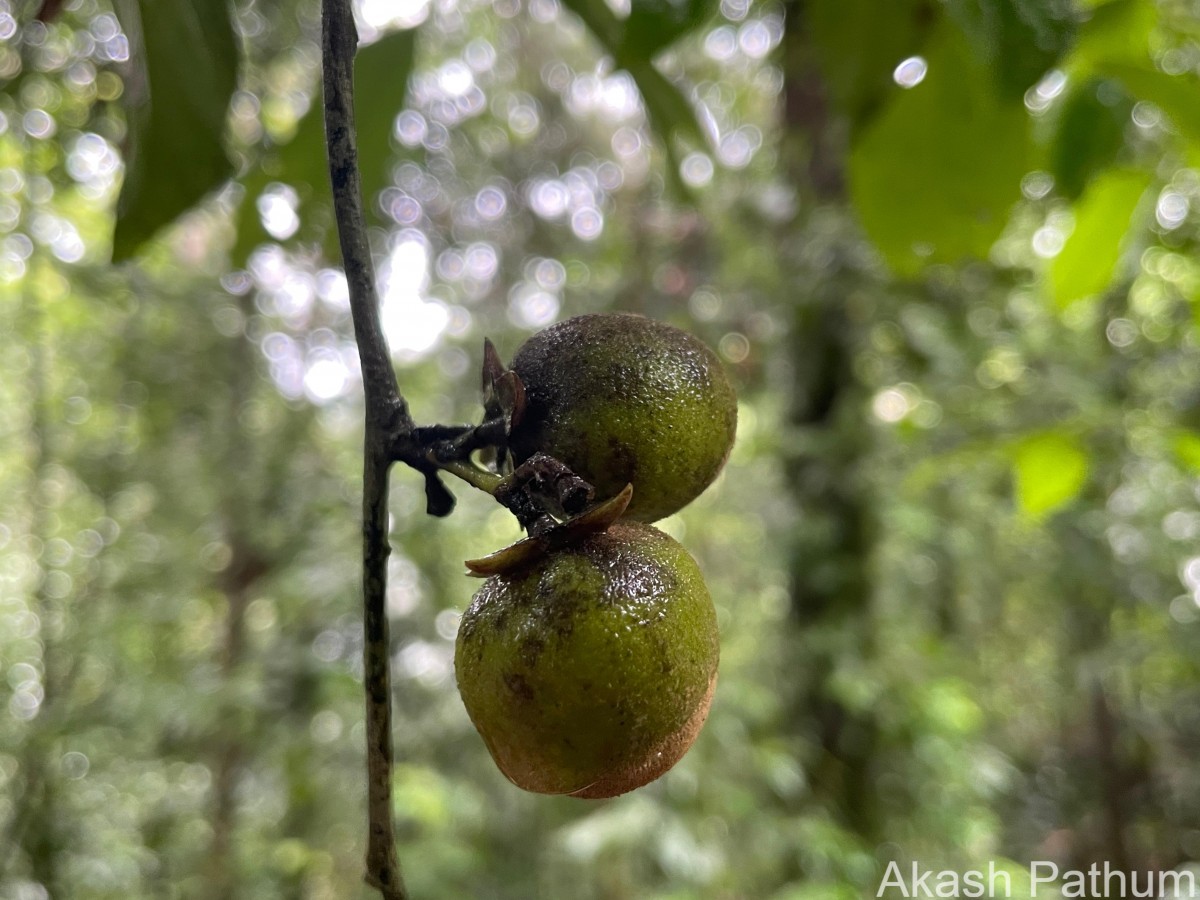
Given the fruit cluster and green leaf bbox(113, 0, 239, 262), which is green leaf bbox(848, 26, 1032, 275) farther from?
green leaf bbox(113, 0, 239, 262)

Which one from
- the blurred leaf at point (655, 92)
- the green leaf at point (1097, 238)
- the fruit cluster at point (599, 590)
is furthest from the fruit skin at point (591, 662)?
the green leaf at point (1097, 238)

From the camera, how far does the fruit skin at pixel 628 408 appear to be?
21.5 inches

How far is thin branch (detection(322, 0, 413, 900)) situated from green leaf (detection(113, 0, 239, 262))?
0.38 meters

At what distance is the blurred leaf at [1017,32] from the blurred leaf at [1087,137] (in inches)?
13.8

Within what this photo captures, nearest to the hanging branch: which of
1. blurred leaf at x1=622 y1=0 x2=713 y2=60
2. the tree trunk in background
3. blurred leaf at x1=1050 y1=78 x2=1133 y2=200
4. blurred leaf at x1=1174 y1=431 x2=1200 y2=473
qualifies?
blurred leaf at x1=622 y1=0 x2=713 y2=60

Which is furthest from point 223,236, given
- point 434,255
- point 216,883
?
point 216,883

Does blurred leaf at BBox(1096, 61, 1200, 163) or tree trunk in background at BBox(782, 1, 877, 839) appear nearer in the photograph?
blurred leaf at BBox(1096, 61, 1200, 163)

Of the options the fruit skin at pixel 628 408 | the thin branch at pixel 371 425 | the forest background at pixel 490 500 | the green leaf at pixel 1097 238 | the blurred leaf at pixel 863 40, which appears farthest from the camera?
the forest background at pixel 490 500

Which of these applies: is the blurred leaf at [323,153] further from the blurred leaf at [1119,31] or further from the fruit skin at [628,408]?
the blurred leaf at [1119,31]

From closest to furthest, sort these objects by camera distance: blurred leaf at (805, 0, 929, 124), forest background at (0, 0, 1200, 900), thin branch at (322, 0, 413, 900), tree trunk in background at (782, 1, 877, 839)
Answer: thin branch at (322, 0, 413, 900) → blurred leaf at (805, 0, 929, 124) → forest background at (0, 0, 1200, 900) → tree trunk in background at (782, 1, 877, 839)

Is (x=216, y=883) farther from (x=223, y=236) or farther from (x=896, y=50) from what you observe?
(x=896, y=50)

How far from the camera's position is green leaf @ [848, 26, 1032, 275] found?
881mm

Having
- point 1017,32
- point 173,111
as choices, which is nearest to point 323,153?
point 173,111

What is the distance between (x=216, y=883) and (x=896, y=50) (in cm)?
275
